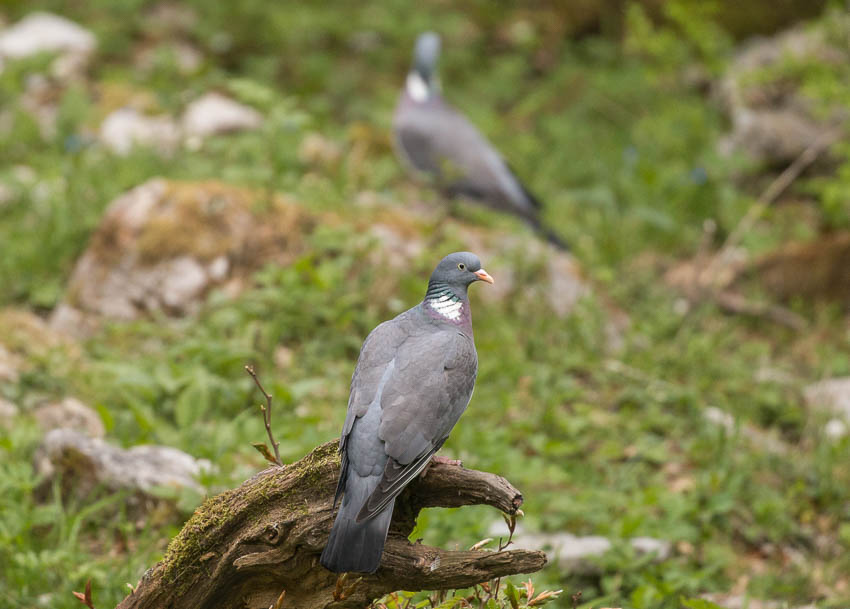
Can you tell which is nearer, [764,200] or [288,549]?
[288,549]

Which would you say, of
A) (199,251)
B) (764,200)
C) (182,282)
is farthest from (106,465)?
(764,200)

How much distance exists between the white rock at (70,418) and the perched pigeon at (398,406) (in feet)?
5.85

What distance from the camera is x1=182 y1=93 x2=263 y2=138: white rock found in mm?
7456

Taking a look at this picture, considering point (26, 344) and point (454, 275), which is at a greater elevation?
point (454, 275)

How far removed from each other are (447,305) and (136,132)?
4912mm

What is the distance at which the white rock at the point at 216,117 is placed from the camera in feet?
24.5

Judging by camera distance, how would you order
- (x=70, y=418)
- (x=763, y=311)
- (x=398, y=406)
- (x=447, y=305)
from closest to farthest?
(x=398, y=406) → (x=447, y=305) → (x=70, y=418) → (x=763, y=311)

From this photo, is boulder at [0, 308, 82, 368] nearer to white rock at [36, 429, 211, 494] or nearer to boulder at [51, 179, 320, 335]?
boulder at [51, 179, 320, 335]

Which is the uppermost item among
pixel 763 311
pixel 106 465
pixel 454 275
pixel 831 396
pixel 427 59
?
pixel 427 59

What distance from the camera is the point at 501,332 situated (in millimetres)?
5469

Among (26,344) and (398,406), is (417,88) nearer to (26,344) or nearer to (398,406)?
(26,344)

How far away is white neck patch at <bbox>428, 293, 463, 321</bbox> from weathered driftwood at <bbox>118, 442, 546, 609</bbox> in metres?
0.63

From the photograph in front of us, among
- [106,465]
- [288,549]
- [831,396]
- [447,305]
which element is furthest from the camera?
[831,396]

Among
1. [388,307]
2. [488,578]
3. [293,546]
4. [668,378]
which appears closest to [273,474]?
[293,546]
